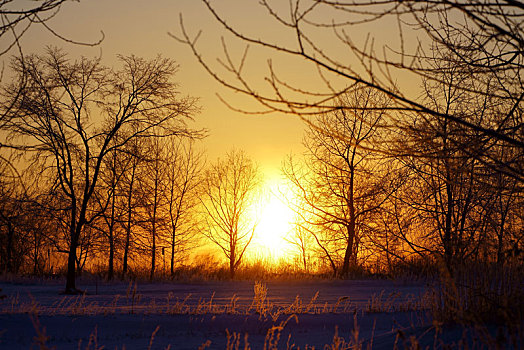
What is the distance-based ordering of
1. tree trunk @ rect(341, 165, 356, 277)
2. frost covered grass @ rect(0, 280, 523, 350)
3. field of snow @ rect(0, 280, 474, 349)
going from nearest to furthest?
frost covered grass @ rect(0, 280, 523, 350)
field of snow @ rect(0, 280, 474, 349)
tree trunk @ rect(341, 165, 356, 277)

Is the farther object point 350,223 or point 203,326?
point 350,223

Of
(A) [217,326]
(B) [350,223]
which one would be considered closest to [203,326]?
(A) [217,326]

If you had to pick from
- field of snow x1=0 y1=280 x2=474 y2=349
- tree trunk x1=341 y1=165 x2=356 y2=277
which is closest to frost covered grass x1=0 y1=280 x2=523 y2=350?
field of snow x1=0 y1=280 x2=474 y2=349

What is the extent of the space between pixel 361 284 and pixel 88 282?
11.2m

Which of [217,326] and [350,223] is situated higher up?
[350,223]

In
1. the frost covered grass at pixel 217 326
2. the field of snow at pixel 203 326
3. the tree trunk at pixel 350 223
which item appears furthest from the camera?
the tree trunk at pixel 350 223

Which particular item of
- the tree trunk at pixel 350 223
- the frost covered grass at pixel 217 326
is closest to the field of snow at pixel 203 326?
the frost covered grass at pixel 217 326

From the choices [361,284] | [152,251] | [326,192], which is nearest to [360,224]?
[326,192]

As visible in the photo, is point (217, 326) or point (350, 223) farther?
point (350, 223)

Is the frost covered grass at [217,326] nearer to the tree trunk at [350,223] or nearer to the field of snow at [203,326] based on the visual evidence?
the field of snow at [203,326]

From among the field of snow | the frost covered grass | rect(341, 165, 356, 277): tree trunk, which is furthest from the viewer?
rect(341, 165, 356, 277): tree trunk

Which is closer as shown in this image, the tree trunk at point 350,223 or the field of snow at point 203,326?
the field of snow at point 203,326

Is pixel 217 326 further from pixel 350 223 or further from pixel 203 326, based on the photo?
pixel 350 223

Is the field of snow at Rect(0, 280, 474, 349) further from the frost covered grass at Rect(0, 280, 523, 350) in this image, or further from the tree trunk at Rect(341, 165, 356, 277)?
the tree trunk at Rect(341, 165, 356, 277)
